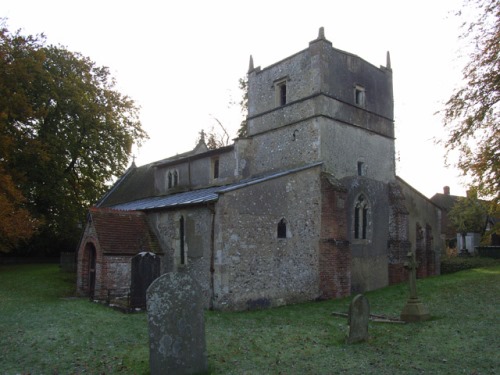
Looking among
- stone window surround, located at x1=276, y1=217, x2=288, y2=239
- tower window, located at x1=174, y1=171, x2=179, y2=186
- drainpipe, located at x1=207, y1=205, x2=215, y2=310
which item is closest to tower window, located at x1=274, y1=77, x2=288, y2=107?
stone window surround, located at x1=276, y1=217, x2=288, y2=239

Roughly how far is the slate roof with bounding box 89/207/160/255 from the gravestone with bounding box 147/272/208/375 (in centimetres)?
1107

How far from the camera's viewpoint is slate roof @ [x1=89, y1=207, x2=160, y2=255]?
19584mm

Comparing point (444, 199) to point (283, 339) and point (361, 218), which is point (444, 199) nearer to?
point (361, 218)

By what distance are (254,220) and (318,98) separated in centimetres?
681

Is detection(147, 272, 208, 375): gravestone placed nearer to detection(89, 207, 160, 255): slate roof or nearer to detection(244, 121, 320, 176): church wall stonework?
detection(89, 207, 160, 255): slate roof

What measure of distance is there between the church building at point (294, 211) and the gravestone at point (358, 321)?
255 inches

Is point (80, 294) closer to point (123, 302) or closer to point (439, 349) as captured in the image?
point (123, 302)

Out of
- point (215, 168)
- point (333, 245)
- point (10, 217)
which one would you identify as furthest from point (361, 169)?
point (10, 217)

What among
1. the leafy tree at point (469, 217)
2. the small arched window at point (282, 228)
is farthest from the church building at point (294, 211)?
the leafy tree at point (469, 217)

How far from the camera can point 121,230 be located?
20531mm

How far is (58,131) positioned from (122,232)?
1491 centimetres

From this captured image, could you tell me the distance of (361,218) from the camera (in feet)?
69.3

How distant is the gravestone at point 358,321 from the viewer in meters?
10.6

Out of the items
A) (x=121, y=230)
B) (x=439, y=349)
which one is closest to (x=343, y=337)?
(x=439, y=349)
